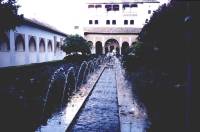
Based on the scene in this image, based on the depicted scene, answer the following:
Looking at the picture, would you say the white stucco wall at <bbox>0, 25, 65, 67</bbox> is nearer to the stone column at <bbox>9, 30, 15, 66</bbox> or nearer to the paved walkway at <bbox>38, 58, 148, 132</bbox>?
the stone column at <bbox>9, 30, 15, 66</bbox>

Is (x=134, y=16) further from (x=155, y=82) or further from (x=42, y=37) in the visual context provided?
(x=155, y=82)

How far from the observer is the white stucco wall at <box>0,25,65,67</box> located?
1961 cm

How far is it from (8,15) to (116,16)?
134 feet

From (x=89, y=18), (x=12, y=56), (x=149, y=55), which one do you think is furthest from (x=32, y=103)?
(x=89, y=18)

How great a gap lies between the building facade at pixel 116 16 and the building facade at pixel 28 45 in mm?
17584

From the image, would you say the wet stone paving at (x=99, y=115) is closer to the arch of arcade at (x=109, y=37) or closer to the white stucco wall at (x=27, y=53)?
the white stucco wall at (x=27, y=53)

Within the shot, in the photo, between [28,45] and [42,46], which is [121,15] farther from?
[28,45]

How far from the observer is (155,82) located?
496 inches

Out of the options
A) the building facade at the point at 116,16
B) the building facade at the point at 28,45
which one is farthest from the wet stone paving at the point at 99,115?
the building facade at the point at 116,16

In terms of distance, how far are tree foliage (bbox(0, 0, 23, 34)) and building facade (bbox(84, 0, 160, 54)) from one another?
37307mm

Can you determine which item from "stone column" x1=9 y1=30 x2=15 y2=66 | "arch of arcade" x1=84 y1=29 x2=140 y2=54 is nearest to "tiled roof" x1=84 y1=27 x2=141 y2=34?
→ "arch of arcade" x1=84 y1=29 x2=140 y2=54

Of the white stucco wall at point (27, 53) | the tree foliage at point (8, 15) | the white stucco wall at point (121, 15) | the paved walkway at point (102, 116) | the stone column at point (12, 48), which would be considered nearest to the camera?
the paved walkway at point (102, 116)

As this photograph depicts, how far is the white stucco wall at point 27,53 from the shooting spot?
19.6 m

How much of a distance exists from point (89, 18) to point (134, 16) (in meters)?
8.61
